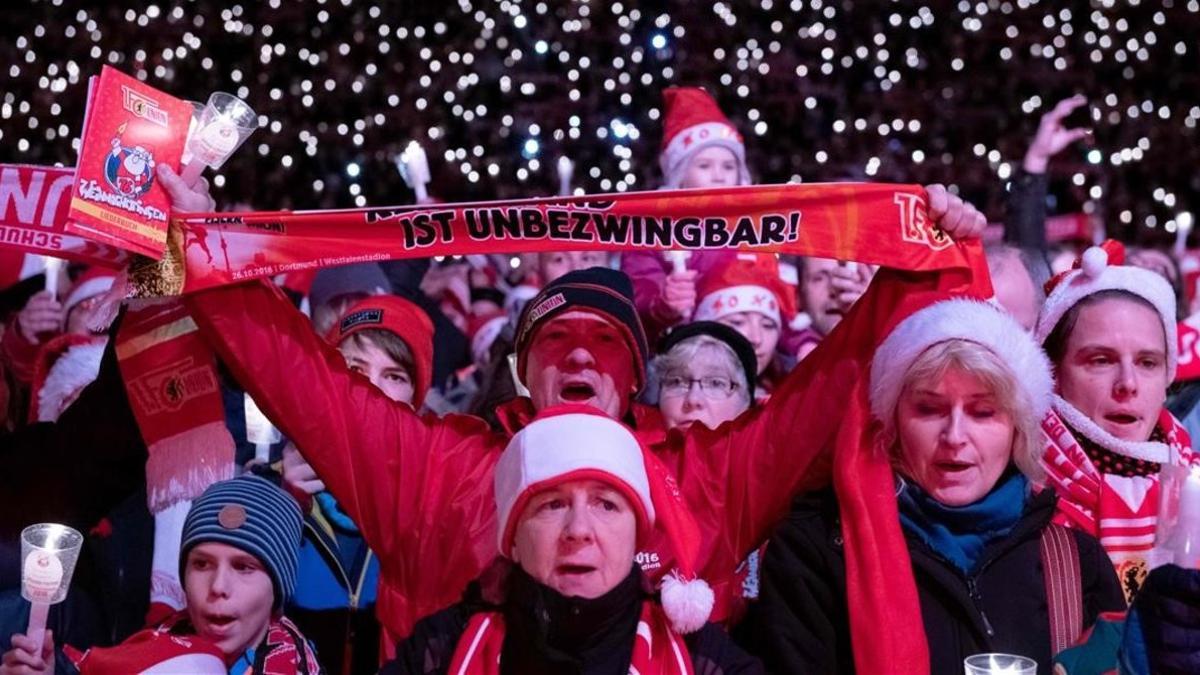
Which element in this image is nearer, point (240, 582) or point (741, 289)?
point (240, 582)

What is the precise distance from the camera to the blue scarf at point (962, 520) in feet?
10.7

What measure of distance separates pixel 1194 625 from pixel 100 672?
214 centimetres

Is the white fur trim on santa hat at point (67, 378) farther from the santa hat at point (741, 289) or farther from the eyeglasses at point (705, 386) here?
the santa hat at point (741, 289)

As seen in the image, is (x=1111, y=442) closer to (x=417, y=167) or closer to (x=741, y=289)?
(x=741, y=289)

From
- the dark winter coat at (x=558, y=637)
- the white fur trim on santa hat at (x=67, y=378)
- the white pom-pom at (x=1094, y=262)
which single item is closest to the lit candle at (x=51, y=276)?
the white fur trim on santa hat at (x=67, y=378)

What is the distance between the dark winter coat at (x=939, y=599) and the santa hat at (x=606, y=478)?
17cm

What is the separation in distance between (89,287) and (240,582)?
285 centimetres

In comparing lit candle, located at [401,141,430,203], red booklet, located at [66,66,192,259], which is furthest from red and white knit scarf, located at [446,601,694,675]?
lit candle, located at [401,141,430,203]

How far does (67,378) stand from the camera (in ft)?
16.2

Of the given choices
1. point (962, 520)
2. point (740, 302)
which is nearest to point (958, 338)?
point (962, 520)

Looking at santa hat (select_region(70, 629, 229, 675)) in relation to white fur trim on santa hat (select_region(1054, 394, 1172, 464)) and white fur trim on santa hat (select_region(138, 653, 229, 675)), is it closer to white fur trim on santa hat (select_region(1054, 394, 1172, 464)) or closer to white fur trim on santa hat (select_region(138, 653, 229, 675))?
white fur trim on santa hat (select_region(138, 653, 229, 675))

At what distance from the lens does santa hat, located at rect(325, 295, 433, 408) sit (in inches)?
185

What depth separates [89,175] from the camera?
11.4 ft

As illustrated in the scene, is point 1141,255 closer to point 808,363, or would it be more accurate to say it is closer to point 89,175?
point 808,363
